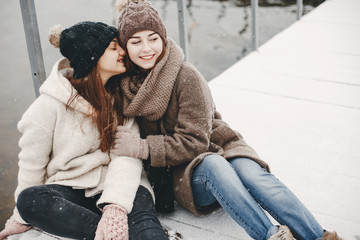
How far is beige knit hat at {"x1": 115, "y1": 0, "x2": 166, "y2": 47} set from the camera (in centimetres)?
182

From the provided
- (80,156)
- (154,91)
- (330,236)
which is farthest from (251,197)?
(80,156)

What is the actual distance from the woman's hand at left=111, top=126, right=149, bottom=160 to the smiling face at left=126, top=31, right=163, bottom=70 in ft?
1.02

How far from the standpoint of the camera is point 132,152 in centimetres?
182

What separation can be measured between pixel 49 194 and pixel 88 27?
69cm

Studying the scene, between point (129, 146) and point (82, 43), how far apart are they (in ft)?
1.53

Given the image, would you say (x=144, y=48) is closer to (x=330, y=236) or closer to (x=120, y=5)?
(x=120, y=5)

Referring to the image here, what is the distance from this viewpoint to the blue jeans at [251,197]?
1.65m

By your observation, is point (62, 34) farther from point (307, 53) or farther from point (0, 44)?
point (0, 44)

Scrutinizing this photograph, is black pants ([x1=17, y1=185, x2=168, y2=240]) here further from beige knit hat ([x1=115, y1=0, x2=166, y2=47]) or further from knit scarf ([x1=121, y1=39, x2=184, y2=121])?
beige knit hat ([x1=115, y1=0, x2=166, y2=47])

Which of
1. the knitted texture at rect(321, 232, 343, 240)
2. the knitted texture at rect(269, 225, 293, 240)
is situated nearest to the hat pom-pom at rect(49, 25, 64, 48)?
the knitted texture at rect(269, 225, 293, 240)

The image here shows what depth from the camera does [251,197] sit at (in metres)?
1.71

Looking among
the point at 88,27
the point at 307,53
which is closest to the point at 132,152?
the point at 88,27

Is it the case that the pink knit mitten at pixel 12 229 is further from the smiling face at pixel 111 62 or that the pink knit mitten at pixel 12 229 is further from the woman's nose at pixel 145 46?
the woman's nose at pixel 145 46

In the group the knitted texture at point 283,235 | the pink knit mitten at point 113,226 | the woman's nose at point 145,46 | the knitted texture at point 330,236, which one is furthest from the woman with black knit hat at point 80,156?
the knitted texture at point 330,236
